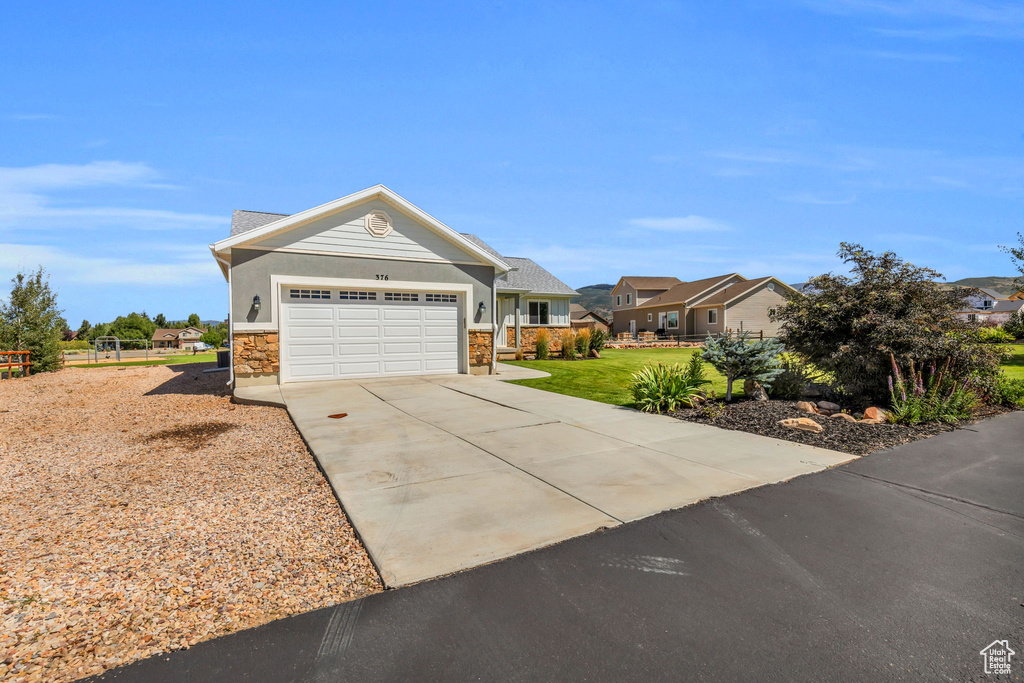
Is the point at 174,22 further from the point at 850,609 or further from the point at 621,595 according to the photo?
the point at 850,609

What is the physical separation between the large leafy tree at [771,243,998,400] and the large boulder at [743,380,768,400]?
1260 mm

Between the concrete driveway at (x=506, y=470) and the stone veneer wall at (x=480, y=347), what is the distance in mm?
5484

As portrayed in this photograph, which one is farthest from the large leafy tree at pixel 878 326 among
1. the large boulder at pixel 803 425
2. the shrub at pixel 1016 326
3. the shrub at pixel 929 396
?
the shrub at pixel 1016 326

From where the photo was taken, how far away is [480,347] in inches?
578

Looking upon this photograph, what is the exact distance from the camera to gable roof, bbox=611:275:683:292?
46656 mm

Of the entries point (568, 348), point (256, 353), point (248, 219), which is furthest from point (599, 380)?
point (248, 219)

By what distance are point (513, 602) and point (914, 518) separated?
11.0 feet

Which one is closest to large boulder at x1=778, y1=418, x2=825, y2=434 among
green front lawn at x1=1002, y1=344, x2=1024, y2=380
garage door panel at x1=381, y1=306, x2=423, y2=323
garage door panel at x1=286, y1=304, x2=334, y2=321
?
garage door panel at x1=381, y1=306, x2=423, y2=323

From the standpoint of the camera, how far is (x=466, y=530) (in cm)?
365

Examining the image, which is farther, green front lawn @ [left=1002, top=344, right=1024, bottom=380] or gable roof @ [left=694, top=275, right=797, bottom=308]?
gable roof @ [left=694, top=275, right=797, bottom=308]

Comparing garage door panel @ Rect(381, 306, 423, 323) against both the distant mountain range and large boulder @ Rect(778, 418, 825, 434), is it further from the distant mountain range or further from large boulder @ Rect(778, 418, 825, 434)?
the distant mountain range

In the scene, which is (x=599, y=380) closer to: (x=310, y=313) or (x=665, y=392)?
(x=665, y=392)

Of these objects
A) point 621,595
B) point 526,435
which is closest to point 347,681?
point 621,595

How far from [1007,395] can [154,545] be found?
1288 centimetres
